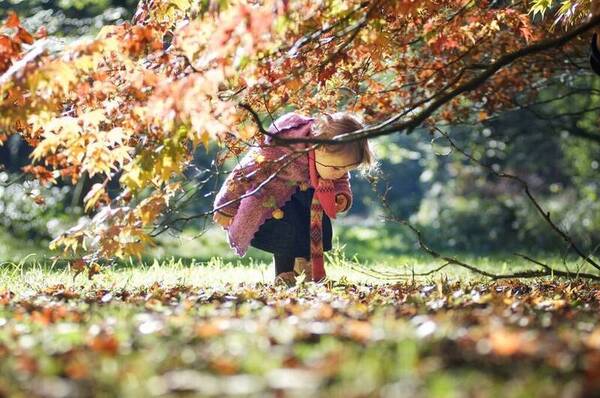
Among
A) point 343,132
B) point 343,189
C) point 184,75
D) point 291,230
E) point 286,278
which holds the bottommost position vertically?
point 286,278

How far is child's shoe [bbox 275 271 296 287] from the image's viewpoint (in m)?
5.34

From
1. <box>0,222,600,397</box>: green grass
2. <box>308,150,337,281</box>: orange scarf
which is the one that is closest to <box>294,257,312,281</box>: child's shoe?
<box>308,150,337,281</box>: orange scarf

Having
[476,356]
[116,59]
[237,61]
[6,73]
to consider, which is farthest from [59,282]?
[476,356]

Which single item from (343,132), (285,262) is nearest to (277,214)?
(285,262)

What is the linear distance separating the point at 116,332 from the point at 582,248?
30.7ft

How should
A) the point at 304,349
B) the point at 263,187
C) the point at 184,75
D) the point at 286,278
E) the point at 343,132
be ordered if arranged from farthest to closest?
1. the point at 286,278
2. the point at 263,187
3. the point at 343,132
4. the point at 184,75
5. the point at 304,349

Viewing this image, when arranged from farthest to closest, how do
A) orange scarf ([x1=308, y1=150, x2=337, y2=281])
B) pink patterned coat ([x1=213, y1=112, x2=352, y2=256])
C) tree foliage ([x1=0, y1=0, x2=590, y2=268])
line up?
orange scarf ([x1=308, y1=150, x2=337, y2=281]) < pink patterned coat ([x1=213, y1=112, x2=352, y2=256]) < tree foliage ([x1=0, y1=0, x2=590, y2=268])

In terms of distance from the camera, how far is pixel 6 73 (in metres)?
3.45

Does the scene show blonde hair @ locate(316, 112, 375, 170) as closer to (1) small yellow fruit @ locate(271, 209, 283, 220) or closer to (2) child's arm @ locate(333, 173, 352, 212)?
(2) child's arm @ locate(333, 173, 352, 212)

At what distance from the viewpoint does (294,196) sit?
5562 mm

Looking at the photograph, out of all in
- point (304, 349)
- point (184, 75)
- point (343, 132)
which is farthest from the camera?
point (343, 132)

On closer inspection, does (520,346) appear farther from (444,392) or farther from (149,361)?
(149,361)

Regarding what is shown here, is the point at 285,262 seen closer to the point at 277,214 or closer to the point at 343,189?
the point at 277,214

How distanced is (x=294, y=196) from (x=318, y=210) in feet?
0.73
